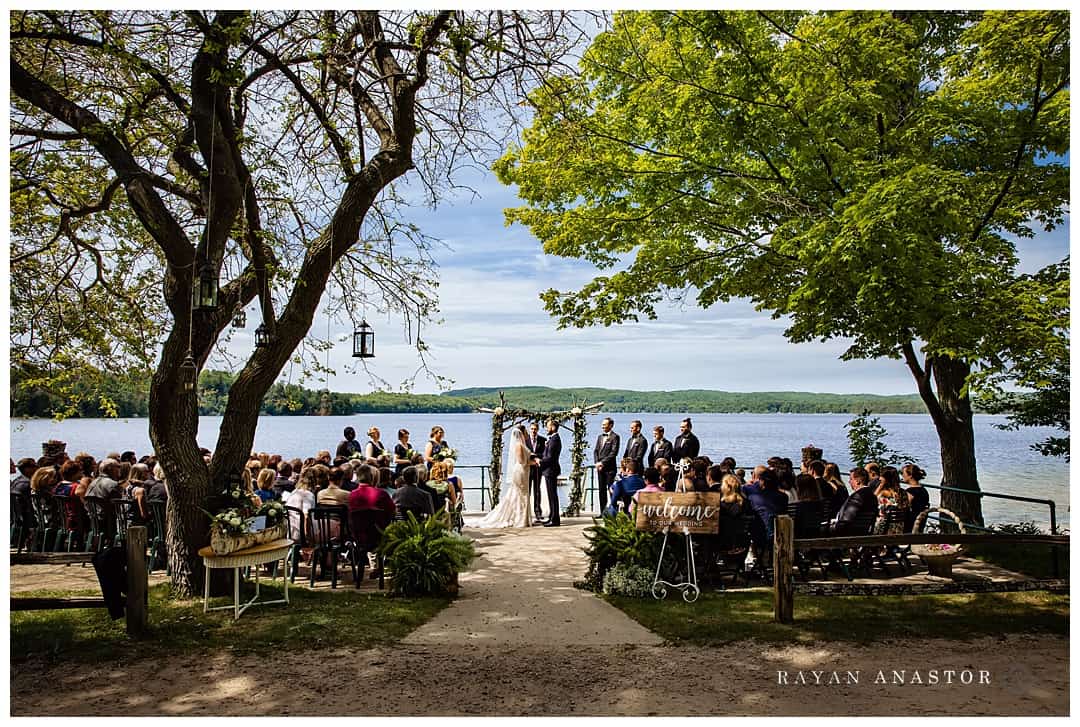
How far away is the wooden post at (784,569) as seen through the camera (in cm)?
698

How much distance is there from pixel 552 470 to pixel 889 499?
5788mm

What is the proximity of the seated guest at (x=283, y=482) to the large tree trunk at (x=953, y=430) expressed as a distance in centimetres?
945

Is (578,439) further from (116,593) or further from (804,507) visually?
(116,593)

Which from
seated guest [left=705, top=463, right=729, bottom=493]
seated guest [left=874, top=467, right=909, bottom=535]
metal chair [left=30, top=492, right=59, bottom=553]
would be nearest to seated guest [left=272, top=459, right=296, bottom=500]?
metal chair [left=30, top=492, right=59, bottom=553]

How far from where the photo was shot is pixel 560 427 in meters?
14.6

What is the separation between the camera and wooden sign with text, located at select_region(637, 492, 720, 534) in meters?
7.61

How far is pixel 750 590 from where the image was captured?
8273mm

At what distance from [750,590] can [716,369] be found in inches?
2915

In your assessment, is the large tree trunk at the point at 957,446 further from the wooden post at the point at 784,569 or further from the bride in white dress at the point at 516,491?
the bride in white dress at the point at 516,491

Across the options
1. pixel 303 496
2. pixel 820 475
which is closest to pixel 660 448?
pixel 820 475

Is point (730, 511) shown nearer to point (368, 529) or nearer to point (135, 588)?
point (368, 529)

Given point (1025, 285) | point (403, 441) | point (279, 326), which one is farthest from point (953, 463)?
point (279, 326)

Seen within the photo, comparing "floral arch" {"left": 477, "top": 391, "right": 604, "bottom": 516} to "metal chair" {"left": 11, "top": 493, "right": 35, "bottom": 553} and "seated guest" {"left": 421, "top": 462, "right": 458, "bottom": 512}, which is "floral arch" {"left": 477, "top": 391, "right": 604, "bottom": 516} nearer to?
"seated guest" {"left": 421, "top": 462, "right": 458, "bottom": 512}
